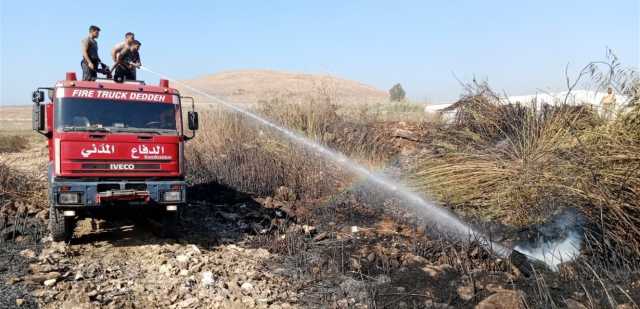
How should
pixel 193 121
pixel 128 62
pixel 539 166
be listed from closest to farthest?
1. pixel 539 166
2. pixel 193 121
3. pixel 128 62

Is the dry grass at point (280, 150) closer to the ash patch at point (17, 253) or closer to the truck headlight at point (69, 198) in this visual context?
the ash patch at point (17, 253)

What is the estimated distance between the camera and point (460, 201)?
27.3 ft

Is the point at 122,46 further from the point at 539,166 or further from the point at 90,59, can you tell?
the point at 539,166

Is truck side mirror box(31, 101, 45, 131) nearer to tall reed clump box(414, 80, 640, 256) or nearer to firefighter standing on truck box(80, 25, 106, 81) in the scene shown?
firefighter standing on truck box(80, 25, 106, 81)

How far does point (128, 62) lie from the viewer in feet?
28.5

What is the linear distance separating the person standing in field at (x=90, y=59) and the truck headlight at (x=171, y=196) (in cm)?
266

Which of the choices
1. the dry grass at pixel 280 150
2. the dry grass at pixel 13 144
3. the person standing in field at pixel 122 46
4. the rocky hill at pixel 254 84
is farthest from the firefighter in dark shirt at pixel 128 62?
the rocky hill at pixel 254 84

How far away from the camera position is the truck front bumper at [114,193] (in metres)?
6.58

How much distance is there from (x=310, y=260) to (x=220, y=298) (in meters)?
1.70

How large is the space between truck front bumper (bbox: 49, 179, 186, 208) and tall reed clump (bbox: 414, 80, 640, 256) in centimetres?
446

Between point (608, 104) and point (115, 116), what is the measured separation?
22.3ft

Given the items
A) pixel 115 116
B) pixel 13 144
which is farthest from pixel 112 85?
pixel 13 144

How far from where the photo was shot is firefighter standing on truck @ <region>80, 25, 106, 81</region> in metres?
8.34

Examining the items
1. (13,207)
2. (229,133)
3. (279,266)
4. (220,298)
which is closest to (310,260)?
(279,266)
